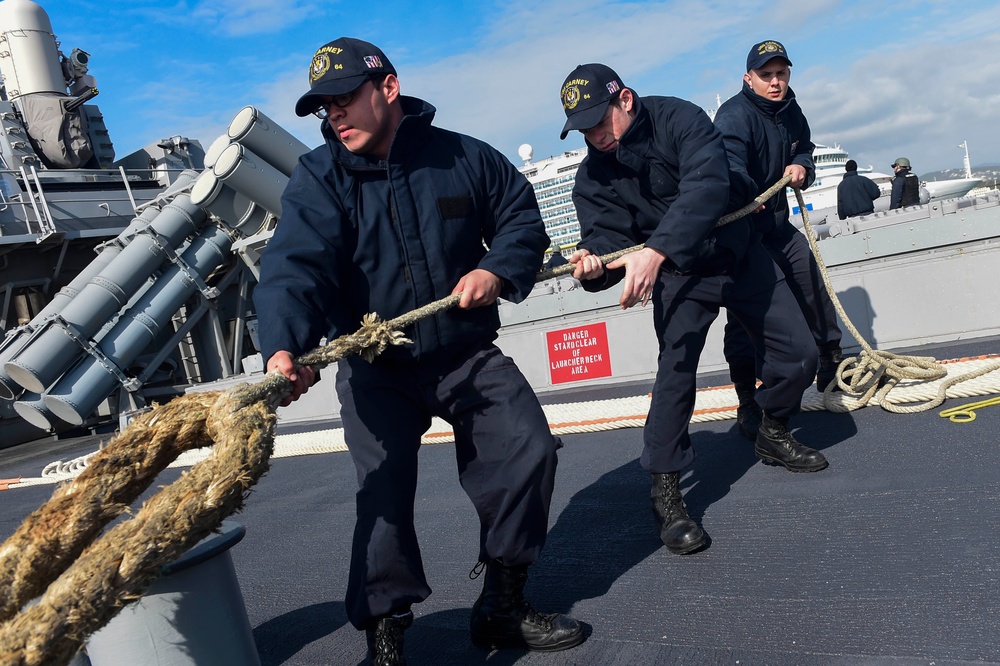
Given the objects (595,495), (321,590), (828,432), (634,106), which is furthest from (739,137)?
(321,590)

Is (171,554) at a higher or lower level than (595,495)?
higher

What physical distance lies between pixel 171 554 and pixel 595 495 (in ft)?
7.60

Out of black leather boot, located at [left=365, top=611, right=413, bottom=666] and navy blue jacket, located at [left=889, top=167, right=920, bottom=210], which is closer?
black leather boot, located at [left=365, top=611, right=413, bottom=666]

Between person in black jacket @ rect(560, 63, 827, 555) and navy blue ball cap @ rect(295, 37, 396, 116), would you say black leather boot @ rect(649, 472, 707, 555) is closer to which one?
person in black jacket @ rect(560, 63, 827, 555)

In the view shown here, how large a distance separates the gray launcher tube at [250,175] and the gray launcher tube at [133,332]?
6.09 ft

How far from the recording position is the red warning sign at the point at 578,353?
24.1ft

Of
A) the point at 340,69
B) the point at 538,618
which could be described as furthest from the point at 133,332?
the point at 538,618

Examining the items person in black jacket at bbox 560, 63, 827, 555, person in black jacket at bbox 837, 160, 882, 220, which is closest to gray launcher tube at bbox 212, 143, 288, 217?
person in black jacket at bbox 837, 160, 882, 220

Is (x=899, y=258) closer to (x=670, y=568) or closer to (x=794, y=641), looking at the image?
(x=670, y=568)

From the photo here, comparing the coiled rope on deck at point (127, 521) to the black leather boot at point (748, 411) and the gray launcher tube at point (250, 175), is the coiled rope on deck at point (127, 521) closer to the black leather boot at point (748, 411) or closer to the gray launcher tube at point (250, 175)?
the black leather boot at point (748, 411)

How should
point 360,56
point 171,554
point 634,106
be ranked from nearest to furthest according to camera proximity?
1. point 171,554
2. point 360,56
3. point 634,106

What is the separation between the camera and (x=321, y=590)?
10.2 ft

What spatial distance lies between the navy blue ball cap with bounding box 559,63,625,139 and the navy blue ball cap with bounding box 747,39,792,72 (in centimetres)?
136

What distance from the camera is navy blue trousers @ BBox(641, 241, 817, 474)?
3.08m
